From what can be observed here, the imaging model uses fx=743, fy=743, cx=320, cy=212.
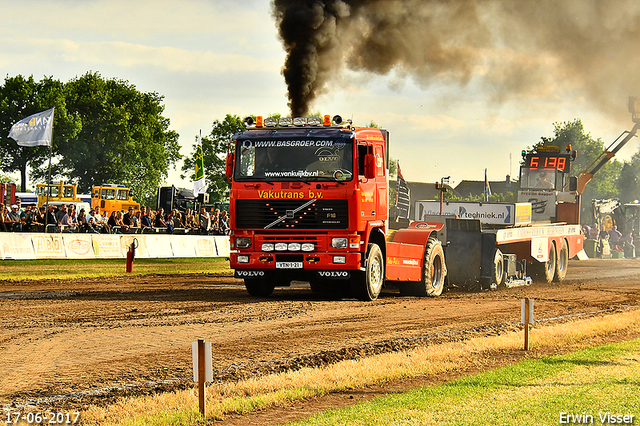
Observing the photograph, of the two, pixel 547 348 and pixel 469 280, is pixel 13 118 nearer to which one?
pixel 469 280

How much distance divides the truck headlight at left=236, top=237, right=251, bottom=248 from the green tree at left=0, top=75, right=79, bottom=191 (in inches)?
2294

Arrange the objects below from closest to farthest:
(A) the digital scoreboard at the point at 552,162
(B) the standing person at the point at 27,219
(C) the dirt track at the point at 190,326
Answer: (C) the dirt track at the point at 190,326, (A) the digital scoreboard at the point at 552,162, (B) the standing person at the point at 27,219

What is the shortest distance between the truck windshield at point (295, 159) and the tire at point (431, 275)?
4120mm

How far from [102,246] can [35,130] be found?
5722mm

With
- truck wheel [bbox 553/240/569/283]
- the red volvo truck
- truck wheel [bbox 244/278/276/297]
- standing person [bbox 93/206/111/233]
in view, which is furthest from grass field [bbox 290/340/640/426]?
standing person [bbox 93/206/111/233]

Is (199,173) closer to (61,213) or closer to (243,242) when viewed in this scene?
(61,213)

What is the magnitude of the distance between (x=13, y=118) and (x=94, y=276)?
5330 cm

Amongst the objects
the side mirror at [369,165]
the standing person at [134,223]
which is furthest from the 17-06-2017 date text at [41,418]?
the standing person at [134,223]

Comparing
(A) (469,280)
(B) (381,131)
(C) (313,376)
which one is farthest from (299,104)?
(C) (313,376)

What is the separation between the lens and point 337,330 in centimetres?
1226

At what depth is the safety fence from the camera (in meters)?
24.8

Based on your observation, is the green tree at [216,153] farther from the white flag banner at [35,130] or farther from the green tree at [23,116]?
the white flag banner at [35,130]

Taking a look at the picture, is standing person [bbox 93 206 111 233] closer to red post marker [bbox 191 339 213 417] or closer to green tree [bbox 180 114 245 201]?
red post marker [bbox 191 339 213 417]

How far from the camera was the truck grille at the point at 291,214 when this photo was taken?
51.2ft
